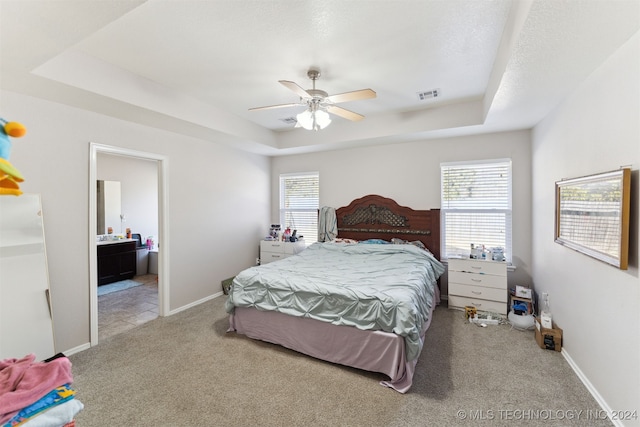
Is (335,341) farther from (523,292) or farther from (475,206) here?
(475,206)

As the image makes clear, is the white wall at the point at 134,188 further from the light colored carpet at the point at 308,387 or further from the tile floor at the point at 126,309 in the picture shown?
the light colored carpet at the point at 308,387

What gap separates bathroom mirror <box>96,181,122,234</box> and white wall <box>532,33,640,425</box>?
6956 millimetres

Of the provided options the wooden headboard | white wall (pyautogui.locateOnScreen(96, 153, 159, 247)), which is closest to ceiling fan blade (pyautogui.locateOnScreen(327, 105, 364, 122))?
the wooden headboard

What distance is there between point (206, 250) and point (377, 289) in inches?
114

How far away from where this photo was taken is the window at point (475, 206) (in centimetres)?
393

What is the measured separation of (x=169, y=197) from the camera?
3727 mm

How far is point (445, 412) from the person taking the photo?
190 centimetres

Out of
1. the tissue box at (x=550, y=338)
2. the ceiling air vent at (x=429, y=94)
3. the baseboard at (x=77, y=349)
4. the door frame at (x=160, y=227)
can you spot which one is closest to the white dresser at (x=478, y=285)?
the tissue box at (x=550, y=338)

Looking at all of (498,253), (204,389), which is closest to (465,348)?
(498,253)

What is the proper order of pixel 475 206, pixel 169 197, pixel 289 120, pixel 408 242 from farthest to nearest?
pixel 408 242 < pixel 289 120 < pixel 475 206 < pixel 169 197

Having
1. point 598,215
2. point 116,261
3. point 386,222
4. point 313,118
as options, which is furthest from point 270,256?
point 598,215

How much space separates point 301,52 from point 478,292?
3.49 meters

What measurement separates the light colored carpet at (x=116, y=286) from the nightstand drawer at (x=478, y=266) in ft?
17.6

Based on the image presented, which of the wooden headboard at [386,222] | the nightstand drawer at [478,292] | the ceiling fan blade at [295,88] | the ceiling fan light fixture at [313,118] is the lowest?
the nightstand drawer at [478,292]
